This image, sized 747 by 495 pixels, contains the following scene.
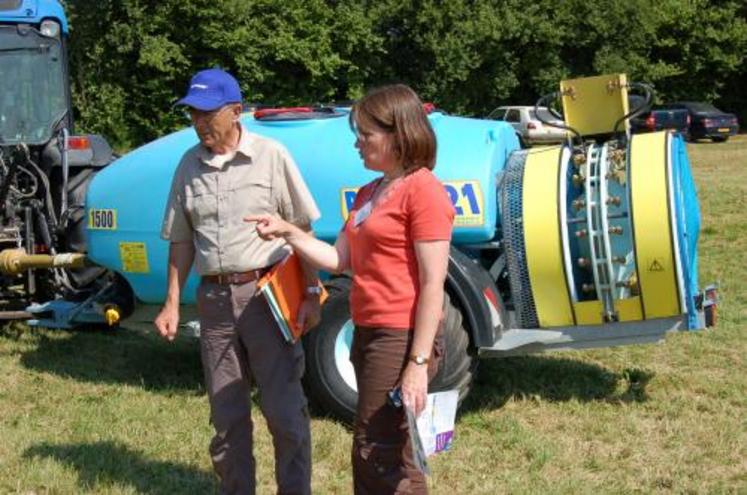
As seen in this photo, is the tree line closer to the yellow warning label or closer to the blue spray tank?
the blue spray tank

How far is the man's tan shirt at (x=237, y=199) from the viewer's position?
3.40 m

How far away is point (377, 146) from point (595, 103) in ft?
8.26

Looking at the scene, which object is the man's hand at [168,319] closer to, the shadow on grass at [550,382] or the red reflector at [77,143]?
the shadow on grass at [550,382]

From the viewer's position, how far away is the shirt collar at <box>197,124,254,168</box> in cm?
339

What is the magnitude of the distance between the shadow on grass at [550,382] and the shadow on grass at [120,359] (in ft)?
5.14

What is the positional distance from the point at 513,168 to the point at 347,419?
4.80ft

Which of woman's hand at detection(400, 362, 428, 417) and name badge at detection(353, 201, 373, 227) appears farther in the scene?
name badge at detection(353, 201, 373, 227)

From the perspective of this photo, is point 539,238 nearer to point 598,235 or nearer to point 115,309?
point 598,235

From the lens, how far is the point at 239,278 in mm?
3430

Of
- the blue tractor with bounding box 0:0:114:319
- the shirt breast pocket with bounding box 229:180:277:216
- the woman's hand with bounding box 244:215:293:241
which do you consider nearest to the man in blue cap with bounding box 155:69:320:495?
the shirt breast pocket with bounding box 229:180:277:216

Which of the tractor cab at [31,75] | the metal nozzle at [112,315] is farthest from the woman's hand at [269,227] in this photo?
the tractor cab at [31,75]

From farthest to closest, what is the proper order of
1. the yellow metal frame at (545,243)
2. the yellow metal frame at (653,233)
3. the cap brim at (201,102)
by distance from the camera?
the yellow metal frame at (545,243), the yellow metal frame at (653,233), the cap brim at (201,102)

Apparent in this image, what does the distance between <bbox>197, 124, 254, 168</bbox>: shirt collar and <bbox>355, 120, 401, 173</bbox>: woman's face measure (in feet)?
2.14

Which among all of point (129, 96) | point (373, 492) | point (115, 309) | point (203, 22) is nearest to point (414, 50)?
point (203, 22)
